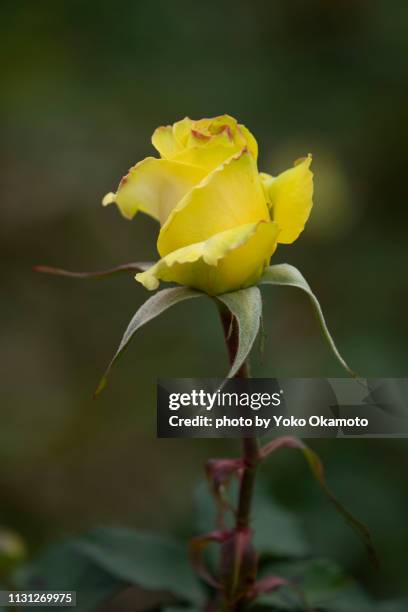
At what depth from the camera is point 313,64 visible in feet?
7.91

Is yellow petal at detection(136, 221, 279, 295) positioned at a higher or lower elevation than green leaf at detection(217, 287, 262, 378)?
higher

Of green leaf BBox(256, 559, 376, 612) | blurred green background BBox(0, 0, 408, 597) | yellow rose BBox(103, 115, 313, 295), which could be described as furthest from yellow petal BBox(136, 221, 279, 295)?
blurred green background BBox(0, 0, 408, 597)

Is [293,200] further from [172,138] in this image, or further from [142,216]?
[142,216]

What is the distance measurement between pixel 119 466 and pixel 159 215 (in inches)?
72.5

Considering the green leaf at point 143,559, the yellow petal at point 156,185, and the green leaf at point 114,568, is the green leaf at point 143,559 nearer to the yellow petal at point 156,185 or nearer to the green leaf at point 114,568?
the green leaf at point 114,568

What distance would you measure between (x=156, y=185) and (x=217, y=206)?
7 cm

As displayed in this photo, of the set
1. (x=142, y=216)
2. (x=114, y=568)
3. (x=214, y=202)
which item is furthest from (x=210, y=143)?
(x=142, y=216)

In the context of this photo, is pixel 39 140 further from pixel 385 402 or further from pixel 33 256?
pixel 385 402

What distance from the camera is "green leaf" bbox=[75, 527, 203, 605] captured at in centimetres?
91

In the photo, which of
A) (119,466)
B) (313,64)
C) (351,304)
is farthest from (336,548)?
(313,64)

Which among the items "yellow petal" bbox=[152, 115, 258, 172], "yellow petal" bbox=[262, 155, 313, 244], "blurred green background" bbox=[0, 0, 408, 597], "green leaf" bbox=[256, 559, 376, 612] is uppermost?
"blurred green background" bbox=[0, 0, 408, 597]

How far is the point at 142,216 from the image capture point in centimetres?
252

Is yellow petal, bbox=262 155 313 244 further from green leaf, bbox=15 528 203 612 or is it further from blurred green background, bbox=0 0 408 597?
blurred green background, bbox=0 0 408 597

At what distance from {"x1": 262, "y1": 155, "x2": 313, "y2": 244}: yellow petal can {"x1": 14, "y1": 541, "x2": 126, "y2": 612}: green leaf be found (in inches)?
17.8
